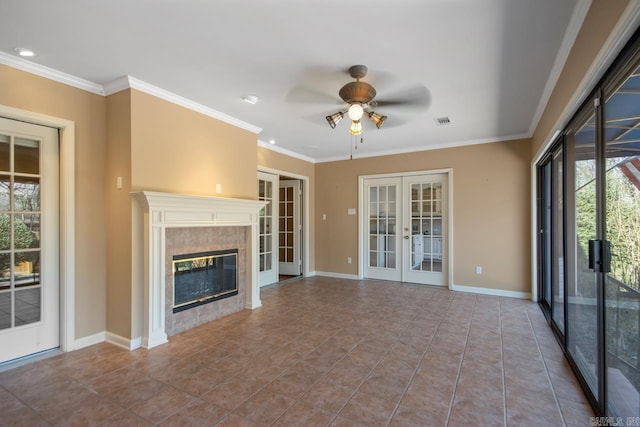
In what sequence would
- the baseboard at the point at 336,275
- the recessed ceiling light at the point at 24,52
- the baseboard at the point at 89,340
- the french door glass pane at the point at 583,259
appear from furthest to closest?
the baseboard at the point at 336,275, the baseboard at the point at 89,340, the recessed ceiling light at the point at 24,52, the french door glass pane at the point at 583,259

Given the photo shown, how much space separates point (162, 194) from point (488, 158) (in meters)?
4.83

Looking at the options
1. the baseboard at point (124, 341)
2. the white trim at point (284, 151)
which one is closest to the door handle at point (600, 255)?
the baseboard at point (124, 341)

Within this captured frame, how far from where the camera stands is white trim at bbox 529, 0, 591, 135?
1911 mm

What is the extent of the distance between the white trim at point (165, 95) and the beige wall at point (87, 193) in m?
0.28

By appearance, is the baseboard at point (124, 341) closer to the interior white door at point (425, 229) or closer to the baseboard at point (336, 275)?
the baseboard at point (336, 275)

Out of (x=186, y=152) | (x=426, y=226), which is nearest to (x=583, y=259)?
(x=426, y=226)

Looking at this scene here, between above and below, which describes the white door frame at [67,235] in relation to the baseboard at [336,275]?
above

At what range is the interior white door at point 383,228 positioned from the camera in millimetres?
6004

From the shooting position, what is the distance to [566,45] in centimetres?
229

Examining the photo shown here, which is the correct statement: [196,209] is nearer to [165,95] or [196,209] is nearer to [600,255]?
[165,95]

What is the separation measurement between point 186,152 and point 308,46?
6.23 ft

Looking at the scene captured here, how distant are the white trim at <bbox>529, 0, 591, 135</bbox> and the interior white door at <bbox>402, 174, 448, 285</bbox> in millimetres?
2313

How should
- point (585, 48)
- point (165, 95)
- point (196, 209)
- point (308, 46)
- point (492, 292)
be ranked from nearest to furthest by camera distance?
point (585, 48), point (308, 46), point (165, 95), point (196, 209), point (492, 292)

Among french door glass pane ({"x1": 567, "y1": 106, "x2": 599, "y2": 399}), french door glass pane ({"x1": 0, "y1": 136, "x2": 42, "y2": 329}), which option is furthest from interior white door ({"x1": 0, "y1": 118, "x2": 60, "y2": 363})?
french door glass pane ({"x1": 567, "y1": 106, "x2": 599, "y2": 399})
